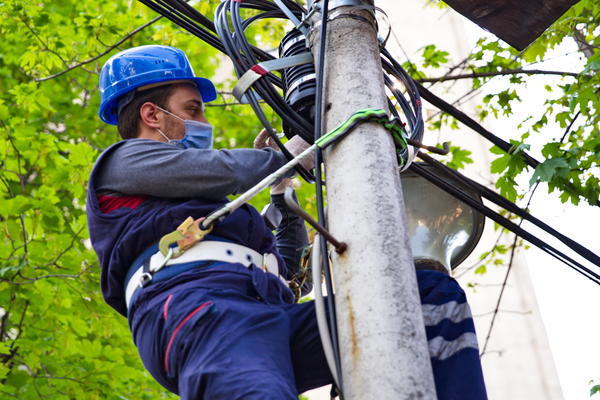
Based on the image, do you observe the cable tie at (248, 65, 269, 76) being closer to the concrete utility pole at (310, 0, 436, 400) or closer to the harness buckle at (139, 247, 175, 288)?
the concrete utility pole at (310, 0, 436, 400)

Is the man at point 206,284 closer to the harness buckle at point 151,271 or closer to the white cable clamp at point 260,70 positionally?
the harness buckle at point 151,271

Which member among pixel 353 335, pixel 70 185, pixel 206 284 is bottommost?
pixel 353 335

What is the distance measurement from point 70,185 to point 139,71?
3.76 metres

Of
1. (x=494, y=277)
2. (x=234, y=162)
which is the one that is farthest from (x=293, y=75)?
(x=494, y=277)

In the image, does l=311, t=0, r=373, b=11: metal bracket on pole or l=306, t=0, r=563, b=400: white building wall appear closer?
l=311, t=0, r=373, b=11: metal bracket on pole

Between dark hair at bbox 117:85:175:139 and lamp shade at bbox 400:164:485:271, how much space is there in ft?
3.39

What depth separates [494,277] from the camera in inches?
562

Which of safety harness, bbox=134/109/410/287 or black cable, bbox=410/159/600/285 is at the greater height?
black cable, bbox=410/159/600/285

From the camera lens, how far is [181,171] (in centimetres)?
275

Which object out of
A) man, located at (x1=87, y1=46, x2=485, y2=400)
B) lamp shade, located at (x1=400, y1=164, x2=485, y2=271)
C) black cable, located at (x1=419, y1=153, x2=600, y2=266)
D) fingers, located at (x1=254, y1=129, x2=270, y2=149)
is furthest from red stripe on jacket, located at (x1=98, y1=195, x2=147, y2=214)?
→ black cable, located at (x1=419, y1=153, x2=600, y2=266)

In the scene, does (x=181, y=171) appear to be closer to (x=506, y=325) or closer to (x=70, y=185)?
(x=70, y=185)

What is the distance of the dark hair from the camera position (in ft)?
11.0

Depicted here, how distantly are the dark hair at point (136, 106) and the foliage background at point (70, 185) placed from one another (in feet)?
6.76

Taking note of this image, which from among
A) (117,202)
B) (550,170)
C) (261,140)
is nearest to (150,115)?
(261,140)
